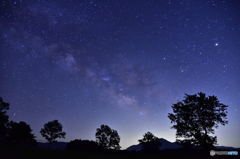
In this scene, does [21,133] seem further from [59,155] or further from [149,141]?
[59,155]

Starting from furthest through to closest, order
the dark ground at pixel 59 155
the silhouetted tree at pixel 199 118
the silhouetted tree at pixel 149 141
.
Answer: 1. the silhouetted tree at pixel 149 141
2. the silhouetted tree at pixel 199 118
3. the dark ground at pixel 59 155

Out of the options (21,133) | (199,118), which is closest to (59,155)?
(199,118)

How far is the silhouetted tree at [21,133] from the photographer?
66119 mm

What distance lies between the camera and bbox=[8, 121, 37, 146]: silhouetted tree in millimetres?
66119

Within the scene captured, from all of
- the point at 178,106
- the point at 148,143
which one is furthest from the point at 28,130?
the point at 178,106

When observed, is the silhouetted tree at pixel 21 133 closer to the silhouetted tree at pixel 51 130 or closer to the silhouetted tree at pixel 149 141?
the silhouetted tree at pixel 51 130

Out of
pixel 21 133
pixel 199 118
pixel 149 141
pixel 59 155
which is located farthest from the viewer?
pixel 149 141

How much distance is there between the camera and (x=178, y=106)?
36438 mm

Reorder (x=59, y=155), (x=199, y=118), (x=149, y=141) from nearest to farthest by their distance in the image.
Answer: (x=59, y=155), (x=199, y=118), (x=149, y=141)

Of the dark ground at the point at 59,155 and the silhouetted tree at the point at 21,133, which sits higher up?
the silhouetted tree at the point at 21,133

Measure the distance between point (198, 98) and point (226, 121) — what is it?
6270 mm

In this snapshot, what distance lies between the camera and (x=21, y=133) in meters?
68.9

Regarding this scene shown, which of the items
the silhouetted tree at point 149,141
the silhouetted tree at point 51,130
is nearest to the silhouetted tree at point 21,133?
the silhouetted tree at point 51,130

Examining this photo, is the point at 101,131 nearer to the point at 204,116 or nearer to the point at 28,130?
the point at 28,130
